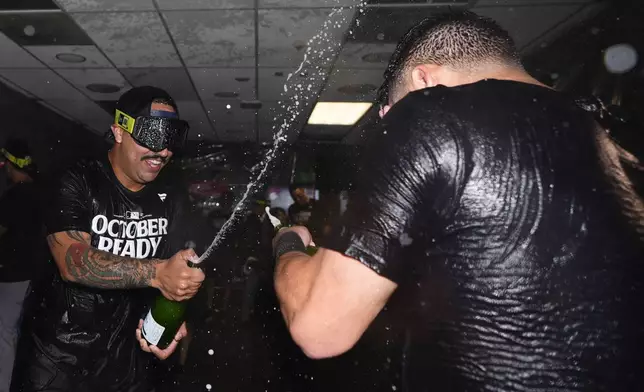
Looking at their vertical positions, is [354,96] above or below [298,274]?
above

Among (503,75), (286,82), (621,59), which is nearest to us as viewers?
(503,75)

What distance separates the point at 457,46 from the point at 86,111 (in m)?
10.8

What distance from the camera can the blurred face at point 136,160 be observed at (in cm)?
257

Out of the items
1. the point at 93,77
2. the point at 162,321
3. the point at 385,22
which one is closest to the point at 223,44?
the point at 385,22

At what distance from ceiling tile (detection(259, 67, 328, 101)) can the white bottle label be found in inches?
219

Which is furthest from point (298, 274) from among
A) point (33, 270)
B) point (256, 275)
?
point (256, 275)

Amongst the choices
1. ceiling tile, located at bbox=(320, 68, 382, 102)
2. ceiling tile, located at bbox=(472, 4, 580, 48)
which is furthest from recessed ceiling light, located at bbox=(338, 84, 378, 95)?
ceiling tile, located at bbox=(472, 4, 580, 48)

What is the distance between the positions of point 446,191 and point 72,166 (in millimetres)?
2229

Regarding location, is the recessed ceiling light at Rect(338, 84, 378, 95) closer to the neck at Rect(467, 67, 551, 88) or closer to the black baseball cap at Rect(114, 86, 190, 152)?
the black baseball cap at Rect(114, 86, 190, 152)

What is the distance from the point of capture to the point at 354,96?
866cm

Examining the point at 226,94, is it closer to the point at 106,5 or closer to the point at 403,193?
the point at 106,5

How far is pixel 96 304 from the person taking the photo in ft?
7.70

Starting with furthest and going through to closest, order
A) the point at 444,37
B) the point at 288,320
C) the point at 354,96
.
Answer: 1. the point at 354,96
2. the point at 444,37
3. the point at 288,320

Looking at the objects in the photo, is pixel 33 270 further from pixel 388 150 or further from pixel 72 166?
pixel 388 150
